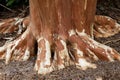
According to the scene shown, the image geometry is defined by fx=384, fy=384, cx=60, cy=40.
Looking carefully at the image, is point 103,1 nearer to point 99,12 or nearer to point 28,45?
point 99,12

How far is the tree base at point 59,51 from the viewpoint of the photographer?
10.8 ft

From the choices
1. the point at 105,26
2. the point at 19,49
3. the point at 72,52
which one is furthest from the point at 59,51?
the point at 105,26

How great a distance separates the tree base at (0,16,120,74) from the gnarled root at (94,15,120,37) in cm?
57

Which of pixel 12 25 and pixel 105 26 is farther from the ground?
pixel 12 25

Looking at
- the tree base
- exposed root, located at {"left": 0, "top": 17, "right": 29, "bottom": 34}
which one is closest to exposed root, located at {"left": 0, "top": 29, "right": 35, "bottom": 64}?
the tree base

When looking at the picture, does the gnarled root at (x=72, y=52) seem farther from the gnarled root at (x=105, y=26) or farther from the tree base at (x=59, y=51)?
the gnarled root at (x=105, y=26)

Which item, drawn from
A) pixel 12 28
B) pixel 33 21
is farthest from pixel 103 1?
pixel 33 21

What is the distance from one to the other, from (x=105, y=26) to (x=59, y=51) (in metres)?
1.03

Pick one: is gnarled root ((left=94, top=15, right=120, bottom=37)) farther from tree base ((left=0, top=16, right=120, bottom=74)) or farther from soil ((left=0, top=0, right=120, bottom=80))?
soil ((left=0, top=0, right=120, bottom=80))

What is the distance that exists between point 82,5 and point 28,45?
62 cm

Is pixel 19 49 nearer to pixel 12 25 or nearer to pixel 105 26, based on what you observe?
pixel 12 25

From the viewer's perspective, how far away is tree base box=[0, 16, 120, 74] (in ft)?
10.8

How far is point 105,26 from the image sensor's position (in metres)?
4.21

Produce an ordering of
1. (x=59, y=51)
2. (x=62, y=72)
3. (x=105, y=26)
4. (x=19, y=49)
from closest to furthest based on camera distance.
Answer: (x=62, y=72) → (x=59, y=51) → (x=19, y=49) → (x=105, y=26)
